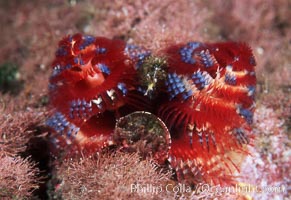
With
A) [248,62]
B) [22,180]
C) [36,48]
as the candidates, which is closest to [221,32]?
[248,62]

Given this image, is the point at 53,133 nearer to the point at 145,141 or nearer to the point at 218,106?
the point at 145,141

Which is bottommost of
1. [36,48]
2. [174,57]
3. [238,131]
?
[238,131]

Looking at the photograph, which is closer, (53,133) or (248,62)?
(248,62)

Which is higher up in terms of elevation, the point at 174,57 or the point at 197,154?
the point at 174,57

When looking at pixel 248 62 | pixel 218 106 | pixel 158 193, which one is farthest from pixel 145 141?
pixel 248 62

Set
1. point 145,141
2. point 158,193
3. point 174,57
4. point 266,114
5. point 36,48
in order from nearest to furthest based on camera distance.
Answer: point 158,193
point 145,141
point 174,57
point 266,114
point 36,48

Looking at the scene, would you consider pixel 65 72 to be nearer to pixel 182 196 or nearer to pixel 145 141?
pixel 145 141

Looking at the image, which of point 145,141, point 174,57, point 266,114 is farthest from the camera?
point 266,114
